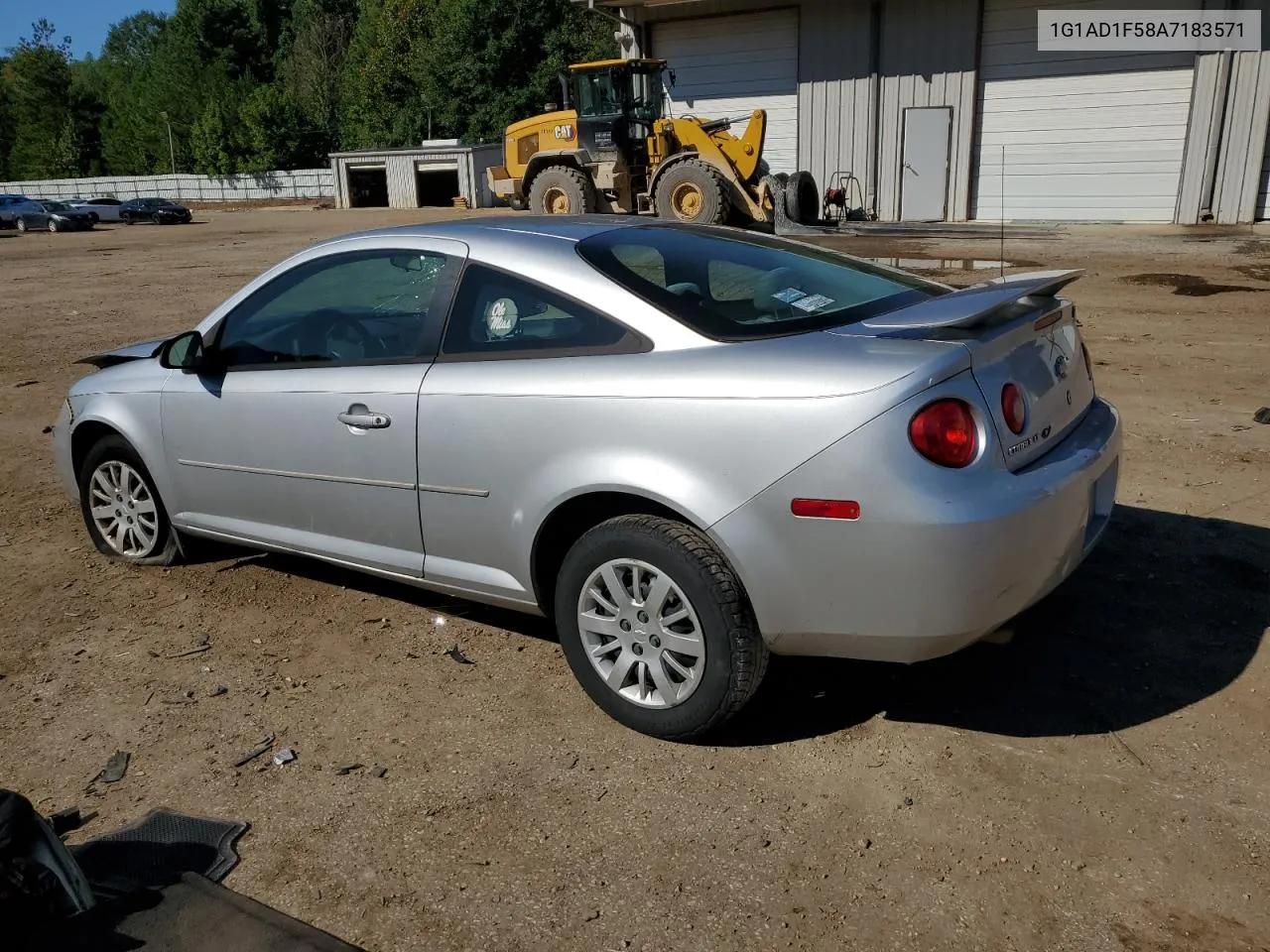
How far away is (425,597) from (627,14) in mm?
23931

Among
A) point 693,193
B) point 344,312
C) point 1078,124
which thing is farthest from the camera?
point 1078,124

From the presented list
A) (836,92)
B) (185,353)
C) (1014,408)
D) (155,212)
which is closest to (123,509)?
(185,353)

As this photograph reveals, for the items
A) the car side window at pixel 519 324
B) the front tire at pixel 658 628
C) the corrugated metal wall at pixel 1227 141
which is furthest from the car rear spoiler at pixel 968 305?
the corrugated metal wall at pixel 1227 141

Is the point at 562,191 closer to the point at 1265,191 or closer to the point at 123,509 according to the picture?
the point at 1265,191

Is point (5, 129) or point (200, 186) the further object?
point (5, 129)

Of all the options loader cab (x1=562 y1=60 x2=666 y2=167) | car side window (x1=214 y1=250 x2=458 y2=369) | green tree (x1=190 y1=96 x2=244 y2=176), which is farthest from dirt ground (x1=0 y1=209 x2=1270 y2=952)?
green tree (x1=190 y1=96 x2=244 y2=176)

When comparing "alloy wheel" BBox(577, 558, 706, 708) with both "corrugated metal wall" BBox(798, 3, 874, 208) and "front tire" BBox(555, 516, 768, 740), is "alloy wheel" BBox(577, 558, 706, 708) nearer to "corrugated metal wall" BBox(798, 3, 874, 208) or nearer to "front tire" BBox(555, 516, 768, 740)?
"front tire" BBox(555, 516, 768, 740)

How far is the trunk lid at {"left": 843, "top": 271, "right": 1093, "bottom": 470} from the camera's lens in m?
2.93

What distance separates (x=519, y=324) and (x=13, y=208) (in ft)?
148

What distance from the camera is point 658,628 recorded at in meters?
3.17

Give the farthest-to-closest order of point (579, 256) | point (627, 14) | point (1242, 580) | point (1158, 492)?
point (627, 14) < point (1158, 492) < point (1242, 580) < point (579, 256)

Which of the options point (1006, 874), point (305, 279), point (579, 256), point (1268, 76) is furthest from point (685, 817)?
point (1268, 76)

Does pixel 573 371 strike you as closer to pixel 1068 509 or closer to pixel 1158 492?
pixel 1068 509

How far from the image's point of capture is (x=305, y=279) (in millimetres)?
4277
